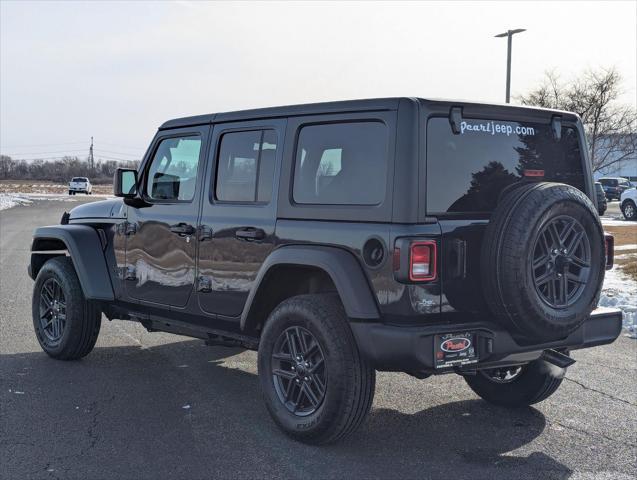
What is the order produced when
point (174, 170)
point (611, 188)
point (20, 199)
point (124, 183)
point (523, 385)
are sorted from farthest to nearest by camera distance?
Answer: 1. point (611, 188)
2. point (20, 199)
3. point (124, 183)
4. point (174, 170)
5. point (523, 385)

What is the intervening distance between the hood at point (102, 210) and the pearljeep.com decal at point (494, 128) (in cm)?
301

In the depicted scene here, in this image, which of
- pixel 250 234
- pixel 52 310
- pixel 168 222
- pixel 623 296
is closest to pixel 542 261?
pixel 250 234

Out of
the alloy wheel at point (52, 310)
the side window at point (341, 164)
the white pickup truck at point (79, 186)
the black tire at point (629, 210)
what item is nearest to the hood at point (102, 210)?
the alloy wheel at point (52, 310)

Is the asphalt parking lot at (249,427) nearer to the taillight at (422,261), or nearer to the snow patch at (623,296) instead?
the taillight at (422,261)

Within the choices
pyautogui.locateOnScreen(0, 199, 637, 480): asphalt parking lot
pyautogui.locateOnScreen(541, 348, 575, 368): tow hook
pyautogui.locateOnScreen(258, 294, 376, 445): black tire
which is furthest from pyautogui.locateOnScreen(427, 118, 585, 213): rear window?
pyautogui.locateOnScreen(0, 199, 637, 480): asphalt parking lot

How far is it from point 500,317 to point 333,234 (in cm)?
103

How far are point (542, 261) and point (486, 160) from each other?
0.69 m

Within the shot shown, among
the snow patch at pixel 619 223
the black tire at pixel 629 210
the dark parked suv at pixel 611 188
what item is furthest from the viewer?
the dark parked suv at pixel 611 188

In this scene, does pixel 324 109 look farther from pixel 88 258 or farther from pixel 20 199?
pixel 20 199

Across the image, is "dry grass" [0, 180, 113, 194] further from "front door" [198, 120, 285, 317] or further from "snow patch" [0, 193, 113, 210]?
"front door" [198, 120, 285, 317]

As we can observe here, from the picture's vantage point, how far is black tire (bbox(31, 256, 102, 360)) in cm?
643

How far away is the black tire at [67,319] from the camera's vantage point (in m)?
6.43

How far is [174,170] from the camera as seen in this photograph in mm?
5875

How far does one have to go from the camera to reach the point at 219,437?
4.61m
